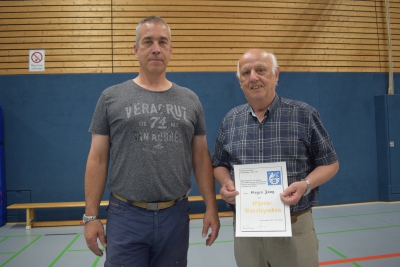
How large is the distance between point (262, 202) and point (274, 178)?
5.6 inches

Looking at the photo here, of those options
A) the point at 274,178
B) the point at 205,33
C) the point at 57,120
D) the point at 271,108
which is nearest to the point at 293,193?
the point at 274,178

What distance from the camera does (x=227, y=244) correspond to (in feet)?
12.2

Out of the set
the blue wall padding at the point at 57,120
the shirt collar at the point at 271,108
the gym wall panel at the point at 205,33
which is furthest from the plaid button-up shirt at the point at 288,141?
the gym wall panel at the point at 205,33

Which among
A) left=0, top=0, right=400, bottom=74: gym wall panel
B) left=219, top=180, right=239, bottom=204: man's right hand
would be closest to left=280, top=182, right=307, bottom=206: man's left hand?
left=219, top=180, right=239, bottom=204: man's right hand

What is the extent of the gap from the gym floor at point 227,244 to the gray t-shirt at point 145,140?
82.2 inches

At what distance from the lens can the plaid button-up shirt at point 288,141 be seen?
149cm

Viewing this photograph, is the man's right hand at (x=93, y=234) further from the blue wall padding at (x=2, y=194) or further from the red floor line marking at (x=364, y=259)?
the blue wall padding at (x=2, y=194)

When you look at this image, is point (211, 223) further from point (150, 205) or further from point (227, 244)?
point (227, 244)

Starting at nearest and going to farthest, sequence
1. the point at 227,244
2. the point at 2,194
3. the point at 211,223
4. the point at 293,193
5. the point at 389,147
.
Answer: the point at 293,193 < the point at 211,223 < the point at 227,244 < the point at 2,194 < the point at 389,147

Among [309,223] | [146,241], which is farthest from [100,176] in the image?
[309,223]

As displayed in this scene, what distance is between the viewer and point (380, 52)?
6.02 meters

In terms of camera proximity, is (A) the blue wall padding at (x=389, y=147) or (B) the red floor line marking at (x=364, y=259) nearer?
(B) the red floor line marking at (x=364, y=259)

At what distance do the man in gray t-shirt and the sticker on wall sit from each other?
15.0 feet

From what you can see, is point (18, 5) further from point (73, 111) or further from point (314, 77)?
point (314, 77)
